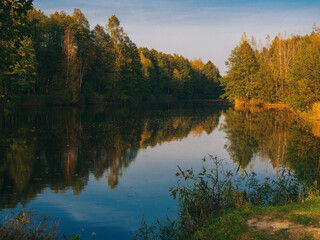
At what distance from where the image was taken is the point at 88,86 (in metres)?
69.8

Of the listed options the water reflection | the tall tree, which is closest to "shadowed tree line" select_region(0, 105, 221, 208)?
the water reflection

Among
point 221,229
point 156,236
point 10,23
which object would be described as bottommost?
point 156,236

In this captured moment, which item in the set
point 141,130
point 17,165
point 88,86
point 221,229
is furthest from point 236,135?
point 88,86

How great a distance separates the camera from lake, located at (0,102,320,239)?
10.1 meters

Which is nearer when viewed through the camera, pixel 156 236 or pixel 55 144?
pixel 156 236

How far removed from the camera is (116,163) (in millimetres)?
16438

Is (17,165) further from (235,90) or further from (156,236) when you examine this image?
(235,90)

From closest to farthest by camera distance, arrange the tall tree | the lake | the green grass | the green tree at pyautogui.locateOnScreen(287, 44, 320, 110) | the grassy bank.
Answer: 1. the green grass
2. the grassy bank
3. the lake
4. the green tree at pyautogui.locateOnScreen(287, 44, 320, 110)
5. the tall tree

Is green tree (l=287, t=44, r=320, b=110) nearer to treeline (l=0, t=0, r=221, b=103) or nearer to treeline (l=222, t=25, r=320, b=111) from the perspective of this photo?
treeline (l=222, t=25, r=320, b=111)

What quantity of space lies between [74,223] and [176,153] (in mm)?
11113

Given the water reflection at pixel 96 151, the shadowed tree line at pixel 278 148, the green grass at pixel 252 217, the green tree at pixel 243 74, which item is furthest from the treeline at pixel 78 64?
the green grass at pixel 252 217

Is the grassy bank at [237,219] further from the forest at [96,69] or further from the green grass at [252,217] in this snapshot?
the forest at [96,69]

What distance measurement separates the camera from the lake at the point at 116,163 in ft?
33.1

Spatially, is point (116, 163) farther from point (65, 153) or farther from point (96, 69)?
point (96, 69)
